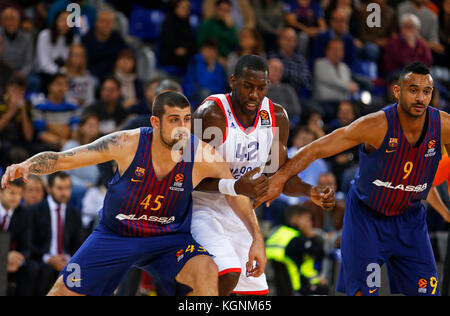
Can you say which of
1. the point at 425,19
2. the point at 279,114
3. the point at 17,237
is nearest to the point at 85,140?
the point at 17,237

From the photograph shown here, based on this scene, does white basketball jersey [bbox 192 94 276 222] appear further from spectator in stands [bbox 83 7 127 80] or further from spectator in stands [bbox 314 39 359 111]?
spectator in stands [bbox 314 39 359 111]

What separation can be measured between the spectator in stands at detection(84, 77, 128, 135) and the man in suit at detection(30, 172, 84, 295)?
1.36 meters

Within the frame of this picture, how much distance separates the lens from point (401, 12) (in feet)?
40.1

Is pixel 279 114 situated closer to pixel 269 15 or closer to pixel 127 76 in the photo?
pixel 127 76

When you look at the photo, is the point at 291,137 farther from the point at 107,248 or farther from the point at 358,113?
the point at 107,248

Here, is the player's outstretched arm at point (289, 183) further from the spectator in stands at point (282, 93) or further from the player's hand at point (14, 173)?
the spectator in stands at point (282, 93)

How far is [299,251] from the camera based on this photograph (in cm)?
762

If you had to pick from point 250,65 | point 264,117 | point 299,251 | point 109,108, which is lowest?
point 299,251

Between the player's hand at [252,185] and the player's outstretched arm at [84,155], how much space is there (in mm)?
Answer: 794

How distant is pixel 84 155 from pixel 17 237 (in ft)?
9.17

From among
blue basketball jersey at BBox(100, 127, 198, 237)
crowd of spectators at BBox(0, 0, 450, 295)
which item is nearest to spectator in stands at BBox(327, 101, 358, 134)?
crowd of spectators at BBox(0, 0, 450, 295)

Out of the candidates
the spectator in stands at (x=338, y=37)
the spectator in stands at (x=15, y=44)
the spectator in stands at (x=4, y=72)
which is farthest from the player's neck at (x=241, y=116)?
the spectator in stands at (x=338, y=37)

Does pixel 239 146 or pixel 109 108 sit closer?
pixel 239 146
